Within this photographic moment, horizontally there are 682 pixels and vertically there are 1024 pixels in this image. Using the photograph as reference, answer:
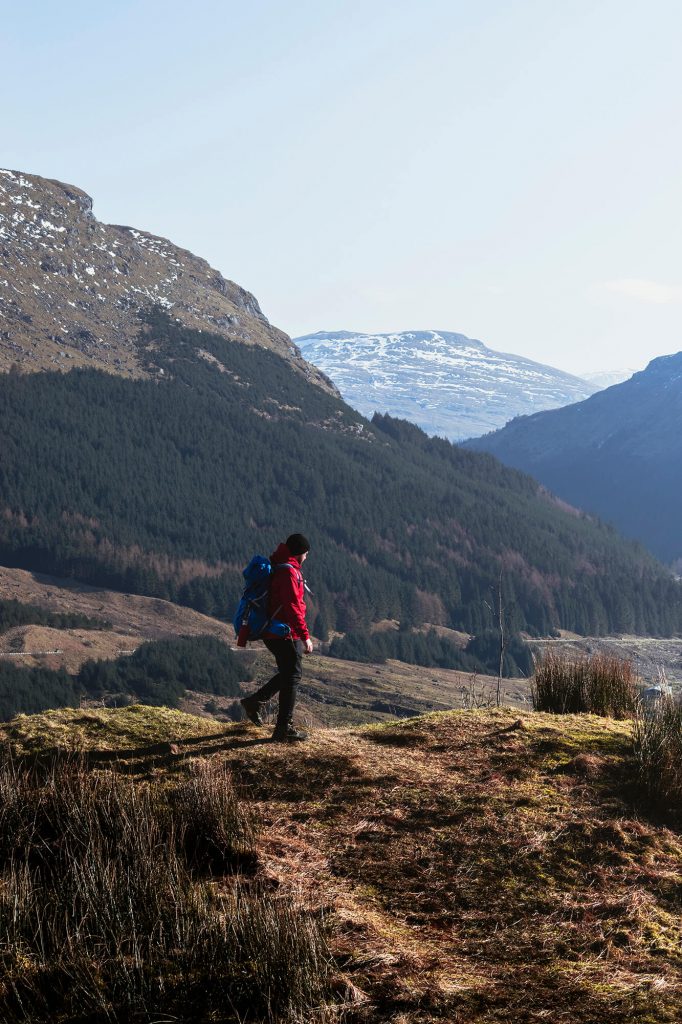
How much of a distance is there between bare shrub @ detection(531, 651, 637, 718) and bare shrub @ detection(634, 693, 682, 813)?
10.1 feet

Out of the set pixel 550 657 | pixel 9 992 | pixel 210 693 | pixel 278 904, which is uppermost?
pixel 550 657

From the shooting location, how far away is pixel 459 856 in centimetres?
866

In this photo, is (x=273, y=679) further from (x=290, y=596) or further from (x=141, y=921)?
(x=141, y=921)

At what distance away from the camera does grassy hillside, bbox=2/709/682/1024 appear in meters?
6.33

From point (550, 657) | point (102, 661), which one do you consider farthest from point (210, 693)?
point (550, 657)

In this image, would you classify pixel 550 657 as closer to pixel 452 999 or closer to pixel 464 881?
pixel 464 881

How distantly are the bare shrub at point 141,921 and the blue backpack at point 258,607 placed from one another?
3.50m

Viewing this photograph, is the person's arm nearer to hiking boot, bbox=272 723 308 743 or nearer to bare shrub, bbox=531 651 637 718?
hiking boot, bbox=272 723 308 743

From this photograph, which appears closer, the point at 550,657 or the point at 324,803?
the point at 324,803

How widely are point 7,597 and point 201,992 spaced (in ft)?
600

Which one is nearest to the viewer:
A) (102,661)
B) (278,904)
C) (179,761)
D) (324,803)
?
(278,904)

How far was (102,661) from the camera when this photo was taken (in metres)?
149

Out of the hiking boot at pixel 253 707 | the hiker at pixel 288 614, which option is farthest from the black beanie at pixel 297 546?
the hiking boot at pixel 253 707

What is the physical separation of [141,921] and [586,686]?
30.2 feet
